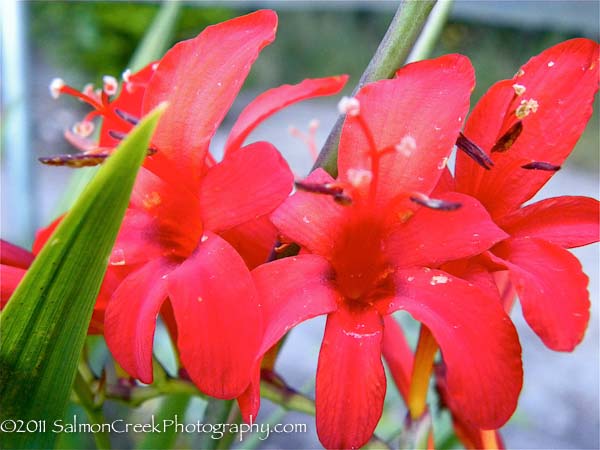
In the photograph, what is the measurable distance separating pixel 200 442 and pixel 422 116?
0.17 meters

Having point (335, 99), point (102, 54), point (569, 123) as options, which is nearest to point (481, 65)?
point (335, 99)

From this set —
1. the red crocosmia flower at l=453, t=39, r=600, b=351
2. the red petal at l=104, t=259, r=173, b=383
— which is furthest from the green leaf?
the red crocosmia flower at l=453, t=39, r=600, b=351

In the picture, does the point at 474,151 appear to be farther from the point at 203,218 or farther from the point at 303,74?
the point at 303,74

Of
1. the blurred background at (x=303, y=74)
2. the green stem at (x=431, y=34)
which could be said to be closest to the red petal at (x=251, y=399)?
the green stem at (x=431, y=34)

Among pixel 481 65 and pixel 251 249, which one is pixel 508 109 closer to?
pixel 251 249

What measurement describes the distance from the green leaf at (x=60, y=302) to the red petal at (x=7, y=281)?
35 millimetres

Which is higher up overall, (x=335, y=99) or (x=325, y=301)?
(x=325, y=301)

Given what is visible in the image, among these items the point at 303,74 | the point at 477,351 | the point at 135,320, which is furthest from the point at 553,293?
the point at 303,74

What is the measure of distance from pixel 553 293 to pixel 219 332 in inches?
4.2

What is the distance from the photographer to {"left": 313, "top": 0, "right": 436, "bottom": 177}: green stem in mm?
247

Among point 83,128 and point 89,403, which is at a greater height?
point 83,128

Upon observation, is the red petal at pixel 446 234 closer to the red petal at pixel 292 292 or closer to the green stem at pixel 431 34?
the red petal at pixel 292 292

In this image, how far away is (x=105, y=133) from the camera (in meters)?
0.30

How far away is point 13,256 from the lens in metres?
0.28
